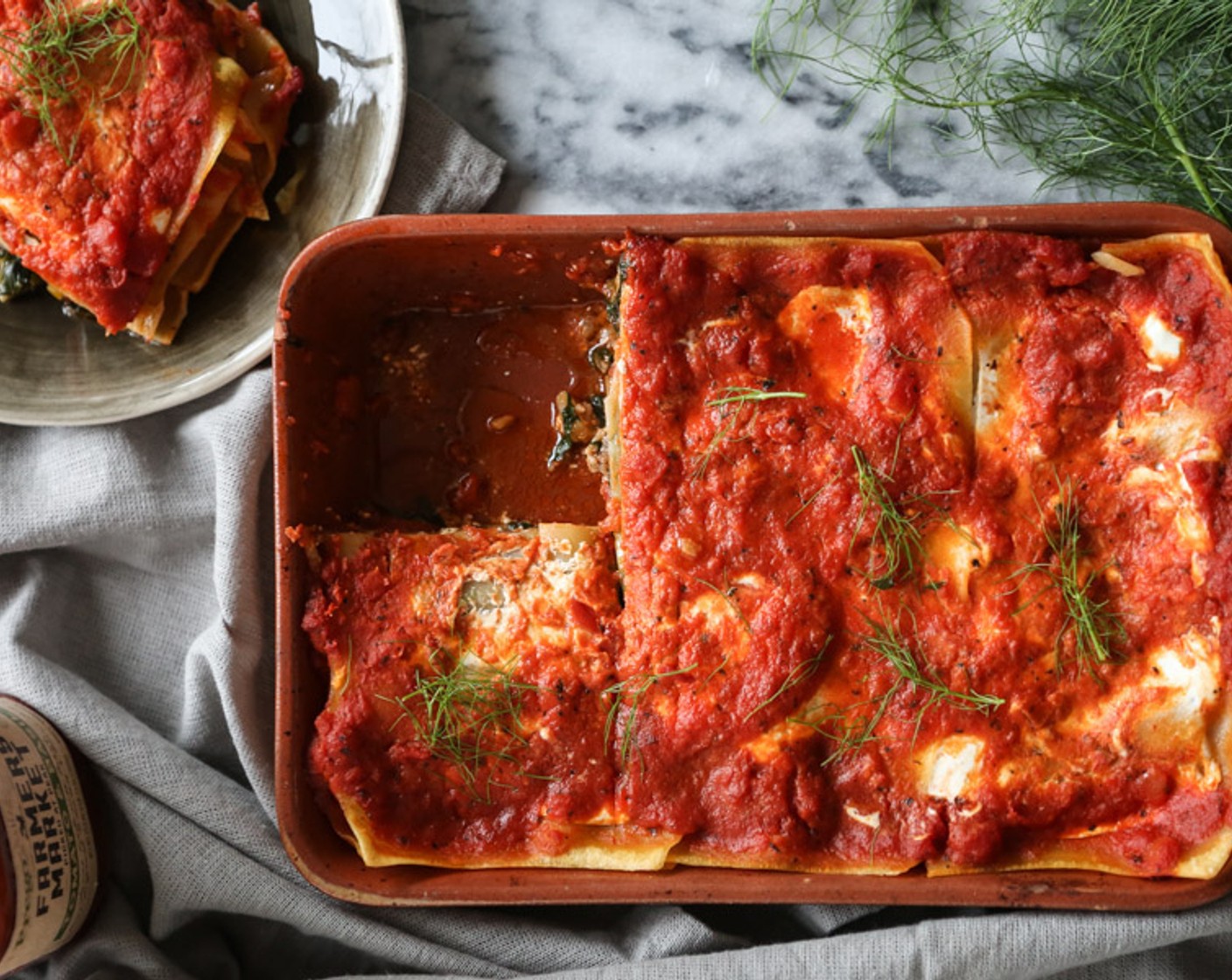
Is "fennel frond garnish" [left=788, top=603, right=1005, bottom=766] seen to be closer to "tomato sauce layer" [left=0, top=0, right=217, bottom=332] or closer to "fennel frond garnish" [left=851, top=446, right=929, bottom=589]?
"fennel frond garnish" [left=851, top=446, right=929, bottom=589]

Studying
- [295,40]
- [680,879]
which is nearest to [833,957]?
[680,879]

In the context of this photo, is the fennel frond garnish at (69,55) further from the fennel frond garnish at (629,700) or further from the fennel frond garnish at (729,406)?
the fennel frond garnish at (629,700)

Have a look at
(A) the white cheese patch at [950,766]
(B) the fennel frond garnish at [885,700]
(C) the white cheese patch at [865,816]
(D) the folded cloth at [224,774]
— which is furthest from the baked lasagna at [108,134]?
(A) the white cheese patch at [950,766]

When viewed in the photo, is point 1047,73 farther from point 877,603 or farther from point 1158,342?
point 877,603

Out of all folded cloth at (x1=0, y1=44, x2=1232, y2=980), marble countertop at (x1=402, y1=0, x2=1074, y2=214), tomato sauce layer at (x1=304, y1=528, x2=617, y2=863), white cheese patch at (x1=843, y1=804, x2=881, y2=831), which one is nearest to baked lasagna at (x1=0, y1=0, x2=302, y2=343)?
folded cloth at (x1=0, y1=44, x2=1232, y2=980)

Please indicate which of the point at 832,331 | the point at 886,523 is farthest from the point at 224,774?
the point at 832,331
